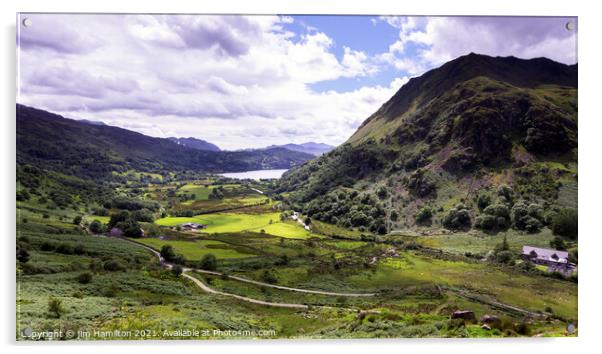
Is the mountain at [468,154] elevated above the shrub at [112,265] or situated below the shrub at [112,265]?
above

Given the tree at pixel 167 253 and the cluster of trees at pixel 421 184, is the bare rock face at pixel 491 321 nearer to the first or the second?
the cluster of trees at pixel 421 184

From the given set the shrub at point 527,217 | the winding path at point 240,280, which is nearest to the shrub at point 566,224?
the shrub at point 527,217

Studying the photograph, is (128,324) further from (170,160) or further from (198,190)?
(170,160)

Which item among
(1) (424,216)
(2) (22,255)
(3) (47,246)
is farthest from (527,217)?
(2) (22,255)

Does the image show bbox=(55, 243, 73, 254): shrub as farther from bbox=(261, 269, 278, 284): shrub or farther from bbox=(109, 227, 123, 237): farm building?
bbox=(261, 269, 278, 284): shrub

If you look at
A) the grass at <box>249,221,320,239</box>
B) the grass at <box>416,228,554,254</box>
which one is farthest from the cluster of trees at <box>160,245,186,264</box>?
the grass at <box>416,228,554,254</box>
